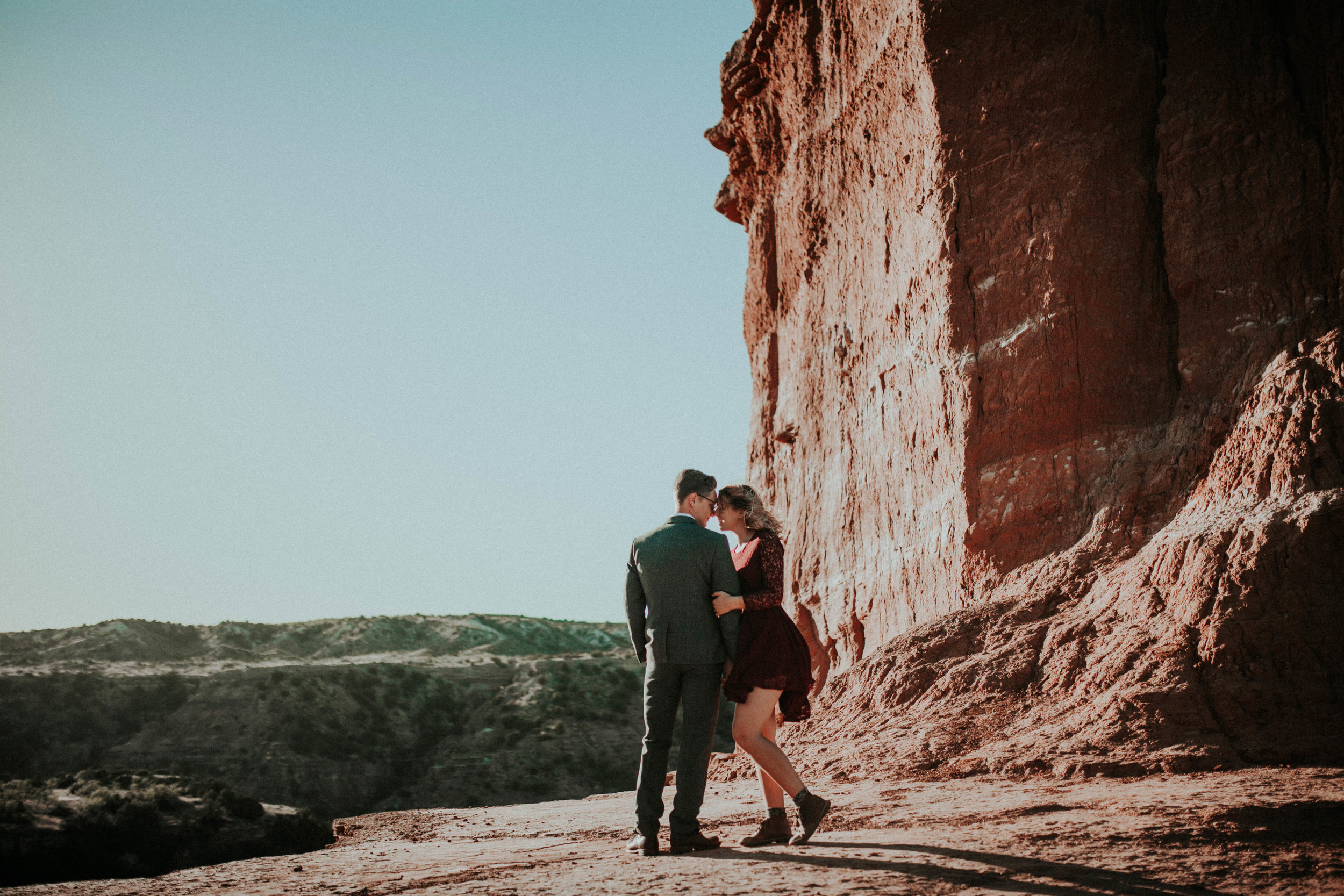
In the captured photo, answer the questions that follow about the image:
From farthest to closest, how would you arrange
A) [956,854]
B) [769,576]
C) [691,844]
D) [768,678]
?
[769,576], [768,678], [691,844], [956,854]

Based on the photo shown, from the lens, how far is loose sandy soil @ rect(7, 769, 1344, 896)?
11.6ft

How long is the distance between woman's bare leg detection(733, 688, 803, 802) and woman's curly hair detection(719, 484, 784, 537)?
0.88 meters

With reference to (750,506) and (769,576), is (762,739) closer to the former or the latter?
(769,576)

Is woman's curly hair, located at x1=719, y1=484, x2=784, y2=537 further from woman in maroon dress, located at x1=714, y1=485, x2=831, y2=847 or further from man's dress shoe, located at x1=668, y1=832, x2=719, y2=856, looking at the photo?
man's dress shoe, located at x1=668, y1=832, x2=719, y2=856

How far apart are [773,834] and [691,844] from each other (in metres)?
0.42

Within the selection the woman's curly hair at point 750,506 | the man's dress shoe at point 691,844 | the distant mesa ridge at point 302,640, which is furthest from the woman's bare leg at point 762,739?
the distant mesa ridge at point 302,640

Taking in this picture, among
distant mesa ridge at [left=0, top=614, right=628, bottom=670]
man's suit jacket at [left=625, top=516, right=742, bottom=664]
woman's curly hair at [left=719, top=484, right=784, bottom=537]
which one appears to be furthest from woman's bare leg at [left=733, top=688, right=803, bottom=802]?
distant mesa ridge at [left=0, top=614, right=628, bottom=670]

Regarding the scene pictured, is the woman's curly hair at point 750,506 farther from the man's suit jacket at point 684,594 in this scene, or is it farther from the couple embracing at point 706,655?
the man's suit jacket at point 684,594

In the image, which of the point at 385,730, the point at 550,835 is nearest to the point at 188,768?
the point at 385,730

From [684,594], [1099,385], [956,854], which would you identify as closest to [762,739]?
[684,594]

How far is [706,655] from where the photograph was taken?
4988mm

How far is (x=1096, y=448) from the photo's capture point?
947 centimetres

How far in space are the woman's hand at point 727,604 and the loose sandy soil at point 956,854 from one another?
46.0 inches

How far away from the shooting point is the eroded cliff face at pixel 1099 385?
6.66 meters
